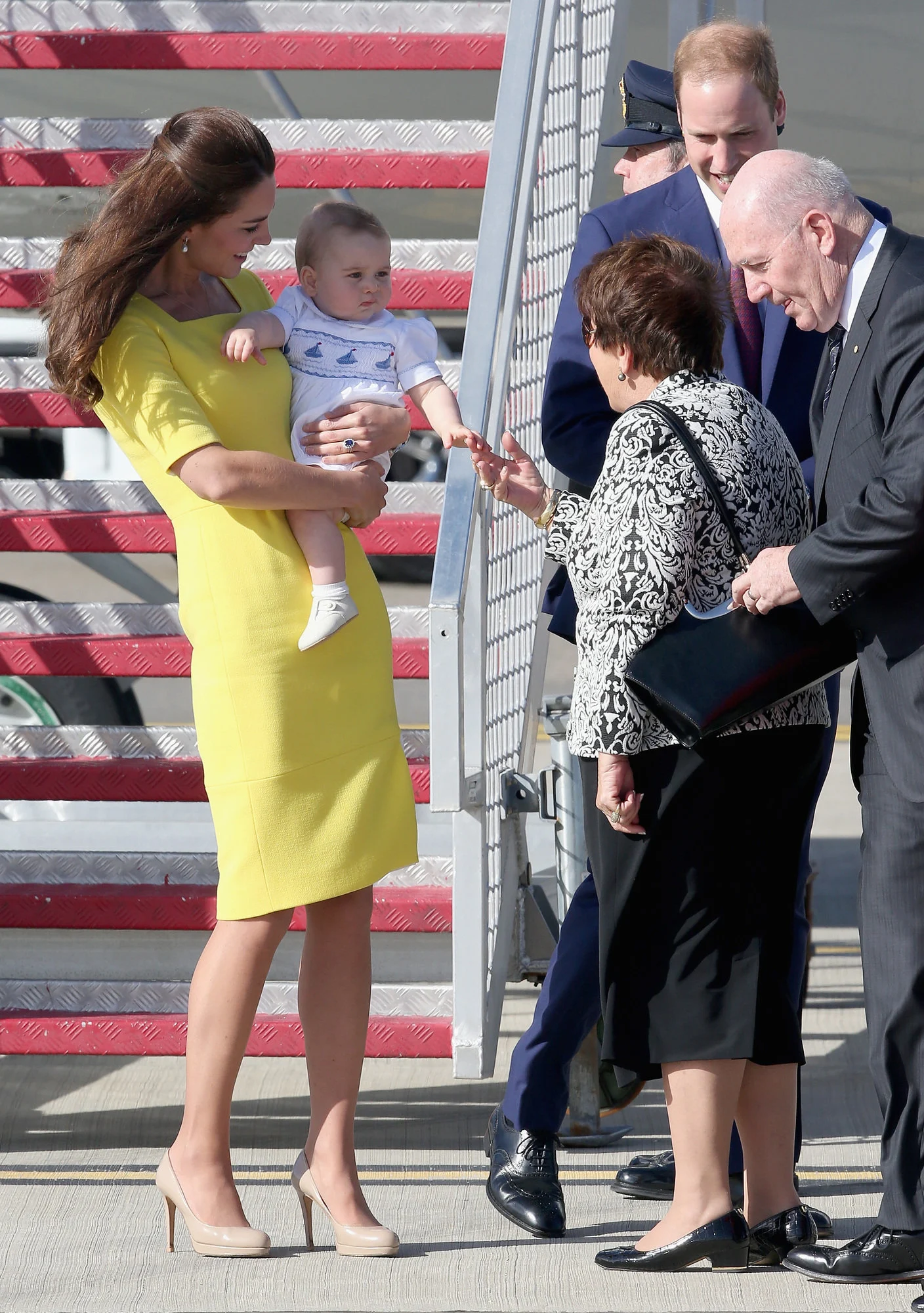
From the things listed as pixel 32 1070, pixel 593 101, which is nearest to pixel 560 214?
pixel 593 101

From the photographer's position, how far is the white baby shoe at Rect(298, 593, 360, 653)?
291 cm

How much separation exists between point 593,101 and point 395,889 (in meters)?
2.17

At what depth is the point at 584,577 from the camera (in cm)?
290

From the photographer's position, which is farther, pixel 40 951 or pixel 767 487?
pixel 40 951

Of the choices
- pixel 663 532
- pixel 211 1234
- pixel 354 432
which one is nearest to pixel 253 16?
pixel 354 432

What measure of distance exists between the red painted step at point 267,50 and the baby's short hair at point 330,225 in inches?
63.6

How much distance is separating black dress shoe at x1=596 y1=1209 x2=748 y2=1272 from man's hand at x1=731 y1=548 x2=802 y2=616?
3.49 ft

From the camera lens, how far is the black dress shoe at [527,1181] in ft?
10.4

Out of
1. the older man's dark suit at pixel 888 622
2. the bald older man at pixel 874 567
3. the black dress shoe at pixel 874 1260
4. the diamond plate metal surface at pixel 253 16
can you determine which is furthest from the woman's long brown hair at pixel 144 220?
the black dress shoe at pixel 874 1260

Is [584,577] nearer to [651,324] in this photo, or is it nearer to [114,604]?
[651,324]

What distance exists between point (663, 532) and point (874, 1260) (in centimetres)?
129

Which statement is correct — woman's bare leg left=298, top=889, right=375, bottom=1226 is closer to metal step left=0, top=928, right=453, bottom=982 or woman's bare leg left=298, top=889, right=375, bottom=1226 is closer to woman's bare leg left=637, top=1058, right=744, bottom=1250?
woman's bare leg left=637, top=1058, right=744, bottom=1250

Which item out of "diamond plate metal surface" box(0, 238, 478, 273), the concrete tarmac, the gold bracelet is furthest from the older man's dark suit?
"diamond plate metal surface" box(0, 238, 478, 273)

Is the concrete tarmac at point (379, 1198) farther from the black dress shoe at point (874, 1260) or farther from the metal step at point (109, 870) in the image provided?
the metal step at point (109, 870)
